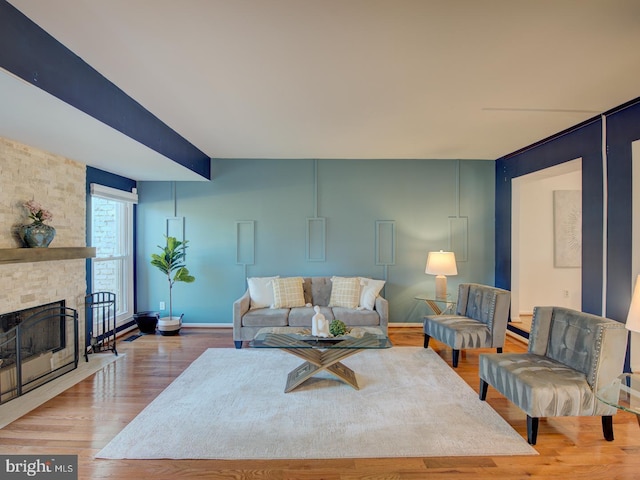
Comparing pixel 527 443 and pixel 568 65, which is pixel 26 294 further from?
pixel 568 65

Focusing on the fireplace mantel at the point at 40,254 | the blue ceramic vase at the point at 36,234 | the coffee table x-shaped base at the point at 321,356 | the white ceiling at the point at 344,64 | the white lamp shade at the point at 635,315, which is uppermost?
the white ceiling at the point at 344,64

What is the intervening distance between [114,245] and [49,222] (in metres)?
Result: 1.47

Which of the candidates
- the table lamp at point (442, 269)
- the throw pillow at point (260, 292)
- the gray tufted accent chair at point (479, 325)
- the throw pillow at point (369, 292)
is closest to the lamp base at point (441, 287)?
the table lamp at point (442, 269)

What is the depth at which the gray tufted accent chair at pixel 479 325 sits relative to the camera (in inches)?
142

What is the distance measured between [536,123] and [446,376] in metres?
2.75

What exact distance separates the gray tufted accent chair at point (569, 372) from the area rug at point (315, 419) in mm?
294

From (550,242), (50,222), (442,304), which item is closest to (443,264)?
(442,304)

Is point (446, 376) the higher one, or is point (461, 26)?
point (461, 26)

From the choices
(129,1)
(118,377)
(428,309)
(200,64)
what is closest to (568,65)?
(200,64)

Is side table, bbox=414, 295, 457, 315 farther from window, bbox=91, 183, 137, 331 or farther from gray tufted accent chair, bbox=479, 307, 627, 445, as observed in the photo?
window, bbox=91, 183, 137, 331

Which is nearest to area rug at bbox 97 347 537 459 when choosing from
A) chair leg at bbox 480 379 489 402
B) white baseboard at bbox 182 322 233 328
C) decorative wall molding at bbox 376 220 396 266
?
chair leg at bbox 480 379 489 402

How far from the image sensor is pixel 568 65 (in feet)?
7.71

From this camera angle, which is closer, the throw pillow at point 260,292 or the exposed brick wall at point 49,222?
the exposed brick wall at point 49,222

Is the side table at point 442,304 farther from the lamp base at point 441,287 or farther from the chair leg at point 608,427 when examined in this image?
the chair leg at point 608,427
